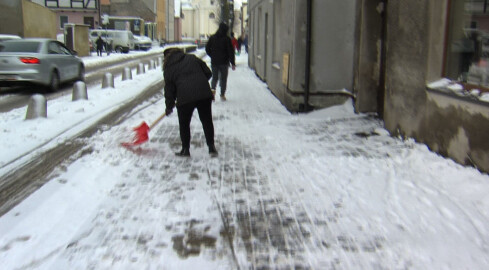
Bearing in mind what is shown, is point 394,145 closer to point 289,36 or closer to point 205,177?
point 205,177

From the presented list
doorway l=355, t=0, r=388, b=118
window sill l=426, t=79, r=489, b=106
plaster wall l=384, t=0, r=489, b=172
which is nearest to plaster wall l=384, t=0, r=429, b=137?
plaster wall l=384, t=0, r=489, b=172

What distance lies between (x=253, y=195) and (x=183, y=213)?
832 mm

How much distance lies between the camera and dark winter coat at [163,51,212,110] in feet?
20.7

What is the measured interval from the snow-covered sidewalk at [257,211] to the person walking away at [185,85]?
2.08 feet

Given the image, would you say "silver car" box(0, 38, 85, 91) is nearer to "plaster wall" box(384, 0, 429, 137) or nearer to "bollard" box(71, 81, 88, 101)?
"bollard" box(71, 81, 88, 101)

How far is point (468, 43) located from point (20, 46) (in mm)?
11834

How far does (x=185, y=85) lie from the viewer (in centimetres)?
629

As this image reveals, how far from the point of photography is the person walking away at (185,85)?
6.30 metres

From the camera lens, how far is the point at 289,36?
1048 cm

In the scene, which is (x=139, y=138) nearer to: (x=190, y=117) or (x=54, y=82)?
(x=190, y=117)

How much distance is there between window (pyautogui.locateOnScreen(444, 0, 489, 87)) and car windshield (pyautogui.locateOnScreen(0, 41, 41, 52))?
441 inches

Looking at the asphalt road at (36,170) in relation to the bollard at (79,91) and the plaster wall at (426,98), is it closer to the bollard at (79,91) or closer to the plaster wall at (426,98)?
the bollard at (79,91)

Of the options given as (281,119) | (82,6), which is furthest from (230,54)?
(82,6)

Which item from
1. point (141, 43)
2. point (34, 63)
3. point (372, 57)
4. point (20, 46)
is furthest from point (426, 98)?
point (141, 43)
